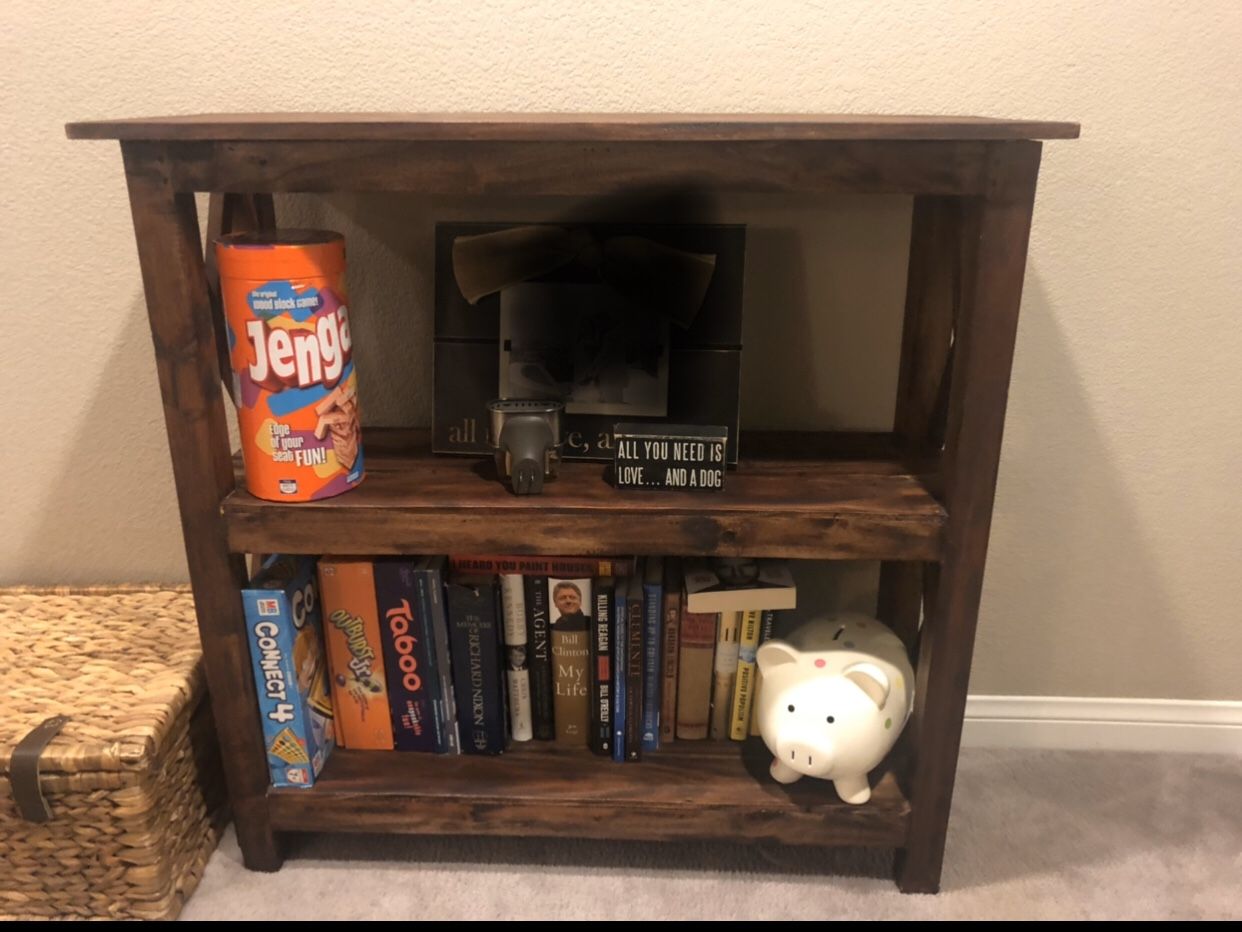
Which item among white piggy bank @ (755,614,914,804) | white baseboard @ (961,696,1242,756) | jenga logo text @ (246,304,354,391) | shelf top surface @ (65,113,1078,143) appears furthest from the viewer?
white baseboard @ (961,696,1242,756)

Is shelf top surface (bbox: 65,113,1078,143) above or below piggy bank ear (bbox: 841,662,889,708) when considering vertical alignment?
above

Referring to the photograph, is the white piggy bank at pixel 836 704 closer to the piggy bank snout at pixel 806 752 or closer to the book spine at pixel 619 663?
the piggy bank snout at pixel 806 752

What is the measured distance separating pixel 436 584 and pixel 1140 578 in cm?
90

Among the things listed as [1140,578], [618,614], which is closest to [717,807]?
[618,614]

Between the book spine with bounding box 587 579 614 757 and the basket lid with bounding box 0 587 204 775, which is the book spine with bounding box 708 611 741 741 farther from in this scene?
the basket lid with bounding box 0 587 204 775

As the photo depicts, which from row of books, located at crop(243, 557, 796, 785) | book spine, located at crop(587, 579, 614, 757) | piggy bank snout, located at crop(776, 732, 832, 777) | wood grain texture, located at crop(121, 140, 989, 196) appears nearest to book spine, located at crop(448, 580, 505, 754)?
row of books, located at crop(243, 557, 796, 785)

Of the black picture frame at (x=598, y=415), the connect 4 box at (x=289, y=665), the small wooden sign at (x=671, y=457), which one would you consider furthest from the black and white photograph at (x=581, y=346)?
the connect 4 box at (x=289, y=665)

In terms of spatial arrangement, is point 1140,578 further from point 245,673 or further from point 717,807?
point 245,673

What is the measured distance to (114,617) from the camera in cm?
123

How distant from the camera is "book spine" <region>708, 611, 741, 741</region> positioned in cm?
110

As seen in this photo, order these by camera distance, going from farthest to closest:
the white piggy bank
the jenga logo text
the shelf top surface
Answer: the white piggy bank, the jenga logo text, the shelf top surface

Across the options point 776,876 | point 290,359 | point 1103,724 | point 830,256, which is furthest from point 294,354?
point 1103,724

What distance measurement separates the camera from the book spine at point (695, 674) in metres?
1.10

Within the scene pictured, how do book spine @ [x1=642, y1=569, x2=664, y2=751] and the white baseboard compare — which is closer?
book spine @ [x1=642, y1=569, x2=664, y2=751]
